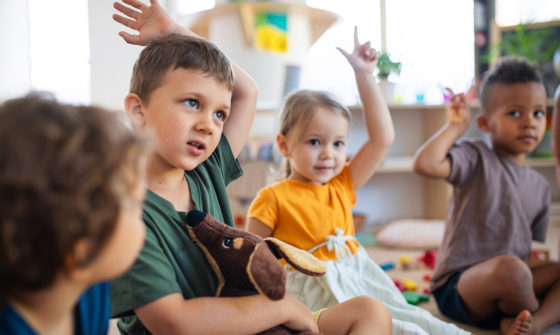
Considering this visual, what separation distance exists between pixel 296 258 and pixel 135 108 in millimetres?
364

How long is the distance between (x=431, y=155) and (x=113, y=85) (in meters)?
0.98

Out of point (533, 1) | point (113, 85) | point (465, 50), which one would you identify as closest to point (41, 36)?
point (113, 85)

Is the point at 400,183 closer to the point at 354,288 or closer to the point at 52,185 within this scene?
the point at 354,288

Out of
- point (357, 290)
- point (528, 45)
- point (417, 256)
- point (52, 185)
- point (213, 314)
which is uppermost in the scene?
point (528, 45)

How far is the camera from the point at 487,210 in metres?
1.34

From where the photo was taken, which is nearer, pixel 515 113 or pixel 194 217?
pixel 194 217

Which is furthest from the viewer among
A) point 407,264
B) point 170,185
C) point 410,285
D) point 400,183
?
point 400,183

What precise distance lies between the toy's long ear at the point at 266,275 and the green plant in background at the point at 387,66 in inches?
98.2

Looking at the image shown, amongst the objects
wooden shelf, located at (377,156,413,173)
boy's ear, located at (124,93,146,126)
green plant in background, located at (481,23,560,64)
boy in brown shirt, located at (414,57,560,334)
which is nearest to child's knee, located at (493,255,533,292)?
boy in brown shirt, located at (414,57,560,334)

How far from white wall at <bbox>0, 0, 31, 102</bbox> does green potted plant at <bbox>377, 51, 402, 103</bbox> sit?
6.59ft

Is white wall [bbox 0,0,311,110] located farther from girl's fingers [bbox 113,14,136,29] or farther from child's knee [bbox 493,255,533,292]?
child's knee [bbox 493,255,533,292]

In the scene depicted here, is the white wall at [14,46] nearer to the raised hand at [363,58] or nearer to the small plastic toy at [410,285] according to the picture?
the raised hand at [363,58]

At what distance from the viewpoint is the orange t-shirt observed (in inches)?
42.3

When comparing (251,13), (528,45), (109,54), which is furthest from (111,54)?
(528,45)
